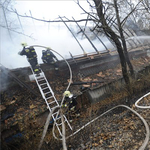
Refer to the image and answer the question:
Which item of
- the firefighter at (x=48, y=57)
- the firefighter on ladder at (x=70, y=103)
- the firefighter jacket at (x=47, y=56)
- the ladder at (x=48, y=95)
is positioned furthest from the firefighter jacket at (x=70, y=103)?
the firefighter jacket at (x=47, y=56)

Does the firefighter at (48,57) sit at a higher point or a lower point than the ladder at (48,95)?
higher

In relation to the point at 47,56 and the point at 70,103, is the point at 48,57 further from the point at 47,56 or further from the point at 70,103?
the point at 70,103

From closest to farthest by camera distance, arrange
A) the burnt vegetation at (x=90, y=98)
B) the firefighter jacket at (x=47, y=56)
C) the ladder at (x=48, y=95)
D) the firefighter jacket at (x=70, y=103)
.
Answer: the burnt vegetation at (x=90, y=98)
the ladder at (x=48, y=95)
the firefighter jacket at (x=70, y=103)
the firefighter jacket at (x=47, y=56)

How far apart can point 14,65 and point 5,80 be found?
2698mm

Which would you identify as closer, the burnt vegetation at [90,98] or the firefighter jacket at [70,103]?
the burnt vegetation at [90,98]

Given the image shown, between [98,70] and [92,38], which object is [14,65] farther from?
[92,38]

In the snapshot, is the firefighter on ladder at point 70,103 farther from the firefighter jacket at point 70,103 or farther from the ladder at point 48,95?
the ladder at point 48,95

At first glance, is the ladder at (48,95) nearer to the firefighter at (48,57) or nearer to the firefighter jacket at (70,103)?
the firefighter jacket at (70,103)

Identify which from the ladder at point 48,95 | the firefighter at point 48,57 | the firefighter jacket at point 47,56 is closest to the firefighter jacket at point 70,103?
the ladder at point 48,95

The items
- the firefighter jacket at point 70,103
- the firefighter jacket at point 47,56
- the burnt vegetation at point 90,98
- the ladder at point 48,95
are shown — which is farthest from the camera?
the firefighter jacket at point 47,56

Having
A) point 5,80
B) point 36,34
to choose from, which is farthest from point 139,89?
point 36,34

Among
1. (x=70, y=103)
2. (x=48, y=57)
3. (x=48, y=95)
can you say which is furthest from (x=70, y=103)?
(x=48, y=57)

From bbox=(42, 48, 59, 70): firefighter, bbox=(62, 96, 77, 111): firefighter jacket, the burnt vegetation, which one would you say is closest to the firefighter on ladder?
bbox=(62, 96, 77, 111): firefighter jacket

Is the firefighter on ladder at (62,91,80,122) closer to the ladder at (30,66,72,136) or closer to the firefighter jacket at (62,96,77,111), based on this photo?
the firefighter jacket at (62,96,77,111)
